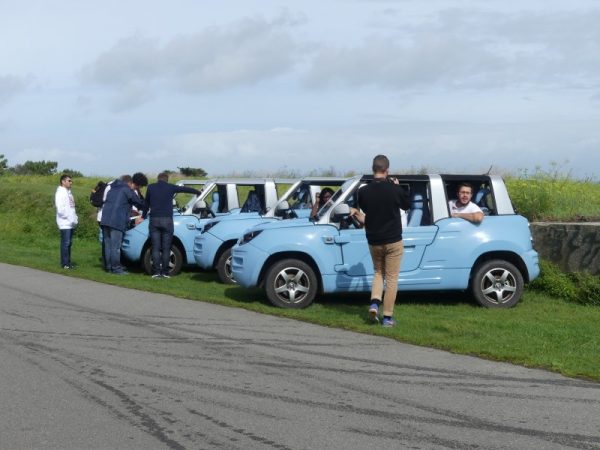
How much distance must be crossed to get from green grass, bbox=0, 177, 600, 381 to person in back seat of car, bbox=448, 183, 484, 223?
1.21 metres

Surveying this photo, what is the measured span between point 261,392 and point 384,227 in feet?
12.6

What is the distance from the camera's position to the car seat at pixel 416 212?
13.0 meters

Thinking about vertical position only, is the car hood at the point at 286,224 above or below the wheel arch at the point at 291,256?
above

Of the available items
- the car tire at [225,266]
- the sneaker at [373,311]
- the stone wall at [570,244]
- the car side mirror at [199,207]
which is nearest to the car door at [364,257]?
the sneaker at [373,311]

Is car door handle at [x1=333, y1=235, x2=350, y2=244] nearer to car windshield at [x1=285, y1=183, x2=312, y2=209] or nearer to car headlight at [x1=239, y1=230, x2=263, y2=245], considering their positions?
car headlight at [x1=239, y1=230, x2=263, y2=245]

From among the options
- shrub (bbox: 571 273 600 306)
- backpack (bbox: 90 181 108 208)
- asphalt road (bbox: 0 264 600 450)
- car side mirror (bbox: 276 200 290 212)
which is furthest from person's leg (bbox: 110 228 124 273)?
shrub (bbox: 571 273 600 306)

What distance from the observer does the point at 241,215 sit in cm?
1634

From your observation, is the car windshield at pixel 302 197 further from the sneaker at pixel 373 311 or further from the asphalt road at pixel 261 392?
the sneaker at pixel 373 311

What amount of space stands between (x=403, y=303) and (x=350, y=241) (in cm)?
140

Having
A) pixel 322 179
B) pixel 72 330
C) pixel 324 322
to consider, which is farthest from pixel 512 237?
pixel 72 330

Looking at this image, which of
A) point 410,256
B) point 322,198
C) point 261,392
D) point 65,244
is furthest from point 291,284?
point 65,244

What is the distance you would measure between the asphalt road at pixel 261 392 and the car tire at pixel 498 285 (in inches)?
113

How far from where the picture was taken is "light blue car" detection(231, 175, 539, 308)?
41.5 ft

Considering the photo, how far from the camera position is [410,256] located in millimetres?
12695
